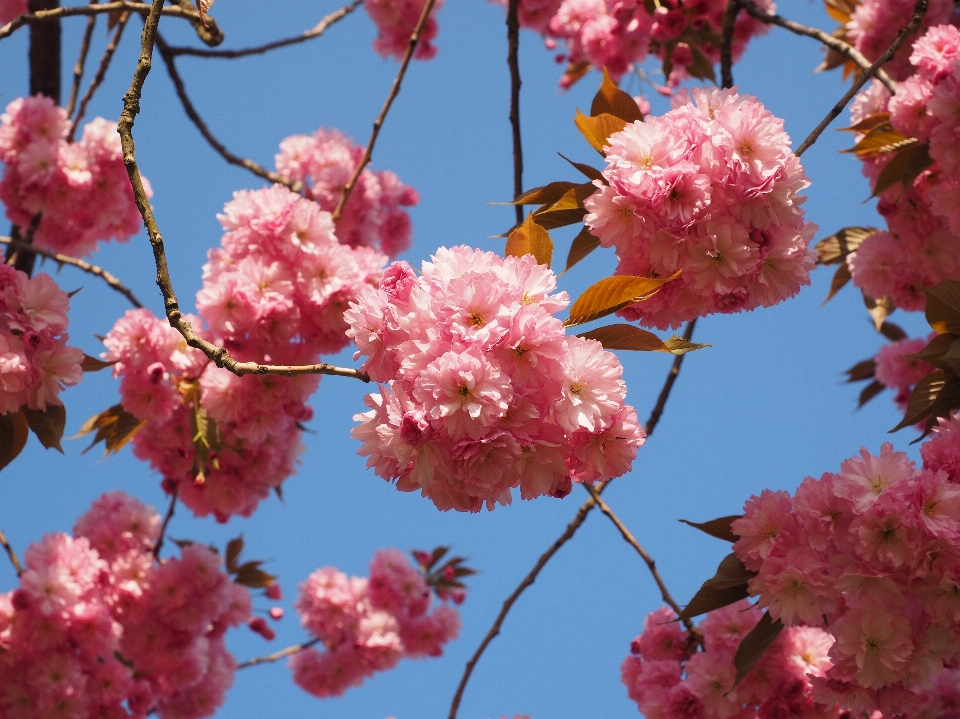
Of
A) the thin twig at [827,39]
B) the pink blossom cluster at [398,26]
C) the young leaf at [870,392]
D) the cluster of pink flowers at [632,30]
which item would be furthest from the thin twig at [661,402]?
the pink blossom cluster at [398,26]

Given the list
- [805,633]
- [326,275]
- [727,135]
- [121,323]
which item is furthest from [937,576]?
[121,323]

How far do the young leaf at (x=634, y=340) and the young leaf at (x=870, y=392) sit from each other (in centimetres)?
314

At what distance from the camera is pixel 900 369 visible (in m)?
3.87

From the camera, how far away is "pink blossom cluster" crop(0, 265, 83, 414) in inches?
78.2

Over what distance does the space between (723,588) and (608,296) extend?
90 cm

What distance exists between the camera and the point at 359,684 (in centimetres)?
547

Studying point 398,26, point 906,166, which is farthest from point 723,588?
point 398,26

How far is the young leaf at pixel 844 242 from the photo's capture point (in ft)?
10.00

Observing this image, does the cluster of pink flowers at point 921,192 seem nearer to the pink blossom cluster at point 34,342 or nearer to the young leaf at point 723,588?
the young leaf at point 723,588

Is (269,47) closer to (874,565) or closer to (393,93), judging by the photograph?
(393,93)

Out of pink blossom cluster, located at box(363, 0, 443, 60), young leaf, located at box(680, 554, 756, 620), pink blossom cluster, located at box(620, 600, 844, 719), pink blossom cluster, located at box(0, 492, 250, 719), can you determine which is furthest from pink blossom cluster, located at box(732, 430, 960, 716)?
pink blossom cluster, located at box(363, 0, 443, 60)

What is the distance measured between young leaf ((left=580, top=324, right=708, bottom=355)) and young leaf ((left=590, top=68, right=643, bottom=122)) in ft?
1.92

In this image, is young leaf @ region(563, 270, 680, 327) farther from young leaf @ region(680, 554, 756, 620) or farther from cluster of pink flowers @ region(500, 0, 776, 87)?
Answer: cluster of pink flowers @ region(500, 0, 776, 87)

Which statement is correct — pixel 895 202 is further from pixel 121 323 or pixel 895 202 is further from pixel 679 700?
pixel 121 323
